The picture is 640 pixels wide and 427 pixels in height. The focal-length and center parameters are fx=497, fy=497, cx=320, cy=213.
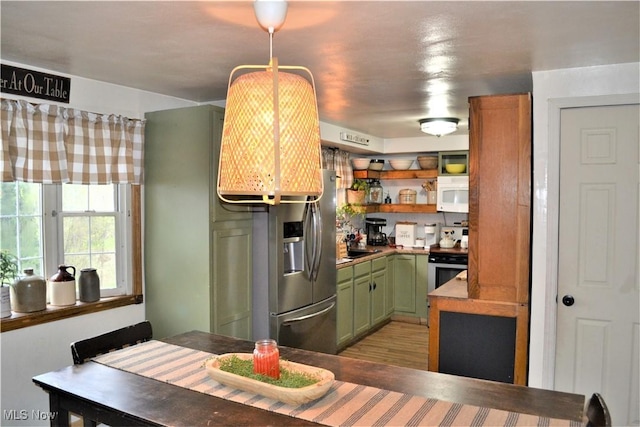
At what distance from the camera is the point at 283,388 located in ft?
5.84

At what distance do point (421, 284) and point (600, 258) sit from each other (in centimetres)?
307

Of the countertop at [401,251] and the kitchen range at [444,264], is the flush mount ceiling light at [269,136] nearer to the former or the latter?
the countertop at [401,251]

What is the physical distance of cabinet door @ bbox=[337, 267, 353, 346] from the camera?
4.79 meters

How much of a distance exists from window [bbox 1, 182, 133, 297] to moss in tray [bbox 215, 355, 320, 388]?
167cm

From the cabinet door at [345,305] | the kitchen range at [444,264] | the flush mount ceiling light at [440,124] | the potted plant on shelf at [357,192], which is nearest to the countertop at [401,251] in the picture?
the kitchen range at [444,264]

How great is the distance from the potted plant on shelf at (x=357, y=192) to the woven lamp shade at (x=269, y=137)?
14.4ft

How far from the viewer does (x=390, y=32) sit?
7.33 ft

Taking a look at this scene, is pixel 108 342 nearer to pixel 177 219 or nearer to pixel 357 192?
pixel 177 219

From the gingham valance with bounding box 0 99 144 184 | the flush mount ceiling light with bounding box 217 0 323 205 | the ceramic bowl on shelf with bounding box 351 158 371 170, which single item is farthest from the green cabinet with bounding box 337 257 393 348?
the flush mount ceiling light with bounding box 217 0 323 205

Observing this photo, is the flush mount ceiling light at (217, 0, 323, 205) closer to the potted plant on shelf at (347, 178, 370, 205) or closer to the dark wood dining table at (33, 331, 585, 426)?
the dark wood dining table at (33, 331, 585, 426)

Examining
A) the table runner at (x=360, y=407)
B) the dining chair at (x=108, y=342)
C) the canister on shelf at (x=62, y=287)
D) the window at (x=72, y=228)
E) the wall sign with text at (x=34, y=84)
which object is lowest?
the table runner at (x=360, y=407)

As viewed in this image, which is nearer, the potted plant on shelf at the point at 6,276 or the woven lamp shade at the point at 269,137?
the woven lamp shade at the point at 269,137

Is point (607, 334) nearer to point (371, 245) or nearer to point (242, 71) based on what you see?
point (242, 71)

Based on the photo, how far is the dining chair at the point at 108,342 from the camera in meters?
2.26
